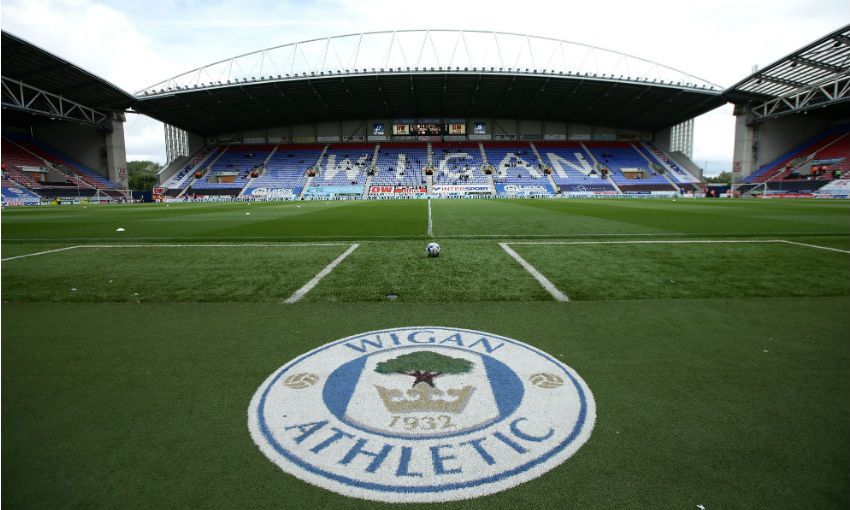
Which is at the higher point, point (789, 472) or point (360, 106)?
point (360, 106)

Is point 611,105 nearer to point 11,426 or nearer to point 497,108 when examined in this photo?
point 497,108

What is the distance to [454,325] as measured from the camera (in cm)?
406

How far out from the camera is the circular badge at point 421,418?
1.95 metres

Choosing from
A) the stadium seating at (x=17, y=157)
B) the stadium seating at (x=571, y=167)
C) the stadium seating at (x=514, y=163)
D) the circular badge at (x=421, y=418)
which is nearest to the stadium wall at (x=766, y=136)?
the stadium seating at (x=571, y=167)

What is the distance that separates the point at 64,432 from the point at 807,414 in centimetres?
433

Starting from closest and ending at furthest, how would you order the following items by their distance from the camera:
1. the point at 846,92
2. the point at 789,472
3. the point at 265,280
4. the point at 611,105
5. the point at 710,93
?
the point at 789,472
the point at 265,280
the point at 846,92
the point at 710,93
the point at 611,105

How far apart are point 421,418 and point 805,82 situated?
58731 millimetres

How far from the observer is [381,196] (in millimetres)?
55250

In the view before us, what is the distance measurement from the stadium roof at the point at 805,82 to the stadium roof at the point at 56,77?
6355 cm

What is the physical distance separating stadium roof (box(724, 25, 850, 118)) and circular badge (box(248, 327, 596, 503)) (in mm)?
46066

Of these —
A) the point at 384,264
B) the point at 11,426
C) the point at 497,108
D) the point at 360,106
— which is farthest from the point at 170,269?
the point at 497,108

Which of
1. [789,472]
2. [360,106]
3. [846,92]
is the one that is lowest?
[789,472]

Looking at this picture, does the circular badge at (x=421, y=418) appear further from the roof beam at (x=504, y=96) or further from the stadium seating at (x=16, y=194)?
the stadium seating at (x=16, y=194)

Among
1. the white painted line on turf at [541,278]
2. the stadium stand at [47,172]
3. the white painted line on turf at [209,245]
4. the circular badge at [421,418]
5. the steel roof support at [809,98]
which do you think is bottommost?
the circular badge at [421,418]
